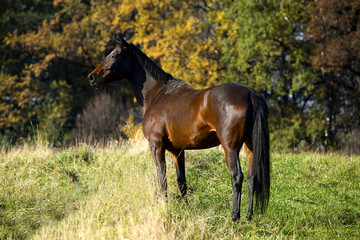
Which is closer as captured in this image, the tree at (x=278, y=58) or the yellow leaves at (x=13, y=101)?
the tree at (x=278, y=58)

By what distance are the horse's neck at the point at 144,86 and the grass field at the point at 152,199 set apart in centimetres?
113

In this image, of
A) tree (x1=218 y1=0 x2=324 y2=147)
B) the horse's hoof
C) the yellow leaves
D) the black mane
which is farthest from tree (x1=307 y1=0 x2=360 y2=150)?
the yellow leaves

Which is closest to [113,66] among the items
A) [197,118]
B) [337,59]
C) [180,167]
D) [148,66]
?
[148,66]

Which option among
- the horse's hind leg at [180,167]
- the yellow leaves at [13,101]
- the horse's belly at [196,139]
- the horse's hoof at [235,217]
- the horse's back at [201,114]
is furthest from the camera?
the yellow leaves at [13,101]

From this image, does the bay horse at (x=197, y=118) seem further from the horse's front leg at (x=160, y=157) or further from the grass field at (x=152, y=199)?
the grass field at (x=152, y=199)

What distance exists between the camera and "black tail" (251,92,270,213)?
5043 millimetres

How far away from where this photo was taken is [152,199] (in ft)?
17.6

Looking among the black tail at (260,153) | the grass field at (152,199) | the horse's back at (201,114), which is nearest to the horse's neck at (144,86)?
the horse's back at (201,114)

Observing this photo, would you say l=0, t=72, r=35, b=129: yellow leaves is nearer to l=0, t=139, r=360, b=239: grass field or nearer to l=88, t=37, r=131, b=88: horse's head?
l=0, t=139, r=360, b=239: grass field

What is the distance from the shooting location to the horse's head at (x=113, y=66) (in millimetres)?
6215

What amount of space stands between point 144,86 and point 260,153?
86.6 inches

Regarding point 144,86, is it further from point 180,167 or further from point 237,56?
point 237,56

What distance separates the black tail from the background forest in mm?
6476

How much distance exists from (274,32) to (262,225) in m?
11.9
